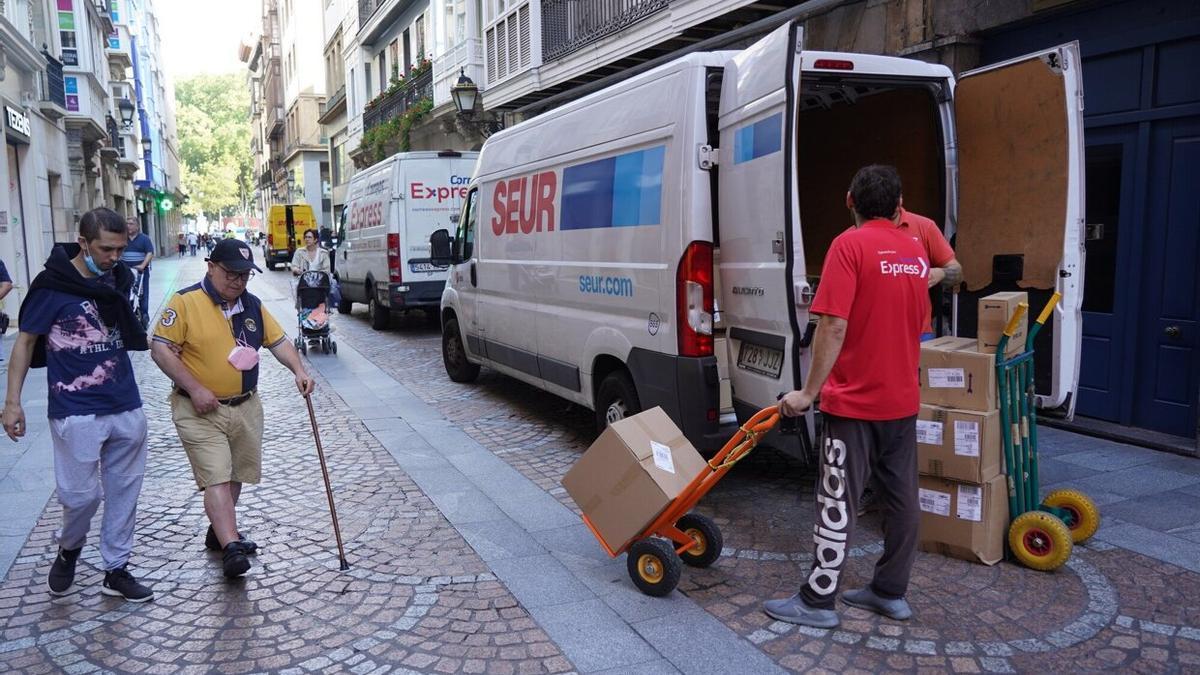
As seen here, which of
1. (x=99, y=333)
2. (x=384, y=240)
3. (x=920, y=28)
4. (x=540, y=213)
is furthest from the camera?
(x=384, y=240)

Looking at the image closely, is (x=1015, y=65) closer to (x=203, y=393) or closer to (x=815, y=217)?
(x=815, y=217)

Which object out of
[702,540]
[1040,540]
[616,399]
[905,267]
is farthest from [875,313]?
[616,399]

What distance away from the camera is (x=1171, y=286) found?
6.27 meters

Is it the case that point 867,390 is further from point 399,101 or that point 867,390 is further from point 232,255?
point 399,101

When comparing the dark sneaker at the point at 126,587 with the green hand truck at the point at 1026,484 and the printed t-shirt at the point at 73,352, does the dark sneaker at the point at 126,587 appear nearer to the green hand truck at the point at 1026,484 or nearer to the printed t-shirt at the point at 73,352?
the printed t-shirt at the point at 73,352

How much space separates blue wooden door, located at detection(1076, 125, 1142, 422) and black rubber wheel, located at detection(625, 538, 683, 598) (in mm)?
4471

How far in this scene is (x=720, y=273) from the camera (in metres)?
5.12

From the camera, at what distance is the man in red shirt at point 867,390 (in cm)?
344

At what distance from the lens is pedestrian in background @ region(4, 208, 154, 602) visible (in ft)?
12.7

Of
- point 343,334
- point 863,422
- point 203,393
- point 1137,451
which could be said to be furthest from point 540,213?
point 343,334

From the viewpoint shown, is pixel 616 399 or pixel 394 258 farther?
pixel 394 258

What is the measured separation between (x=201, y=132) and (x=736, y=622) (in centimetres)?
10155

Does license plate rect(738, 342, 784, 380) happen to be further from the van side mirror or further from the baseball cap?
the van side mirror

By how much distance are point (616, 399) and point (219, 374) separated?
2659mm
